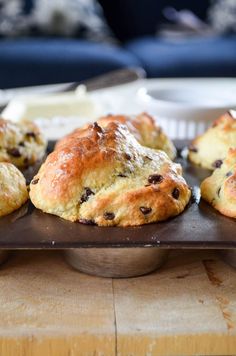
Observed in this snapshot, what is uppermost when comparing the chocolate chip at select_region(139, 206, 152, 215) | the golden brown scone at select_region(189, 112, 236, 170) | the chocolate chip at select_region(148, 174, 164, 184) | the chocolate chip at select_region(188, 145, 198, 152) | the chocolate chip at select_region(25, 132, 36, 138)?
the chocolate chip at select_region(148, 174, 164, 184)

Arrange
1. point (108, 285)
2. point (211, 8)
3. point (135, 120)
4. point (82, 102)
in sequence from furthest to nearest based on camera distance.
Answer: point (211, 8) → point (82, 102) → point (135, 120) → point (108, 285)

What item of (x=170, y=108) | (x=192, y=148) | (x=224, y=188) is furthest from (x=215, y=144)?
(x=170, y=108)

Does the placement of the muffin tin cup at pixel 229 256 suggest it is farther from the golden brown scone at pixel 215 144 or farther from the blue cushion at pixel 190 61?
the blue cushion at pixel 190 61

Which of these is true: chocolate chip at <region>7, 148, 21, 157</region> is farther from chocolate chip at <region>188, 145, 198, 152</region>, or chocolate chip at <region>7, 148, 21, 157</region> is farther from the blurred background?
the blurred background

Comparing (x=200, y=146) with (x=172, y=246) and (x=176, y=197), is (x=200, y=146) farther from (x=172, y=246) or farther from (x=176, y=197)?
(x=172, y=246)

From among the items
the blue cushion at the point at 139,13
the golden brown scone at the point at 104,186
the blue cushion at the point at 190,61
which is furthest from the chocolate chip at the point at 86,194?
the blue cushion at the point at 139,13

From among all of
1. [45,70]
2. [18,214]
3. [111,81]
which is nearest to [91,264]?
[18,214]

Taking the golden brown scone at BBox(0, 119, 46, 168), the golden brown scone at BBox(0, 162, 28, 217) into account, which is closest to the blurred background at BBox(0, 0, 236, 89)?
the golden brown scone at BBox(0, 119, 46, 168)
